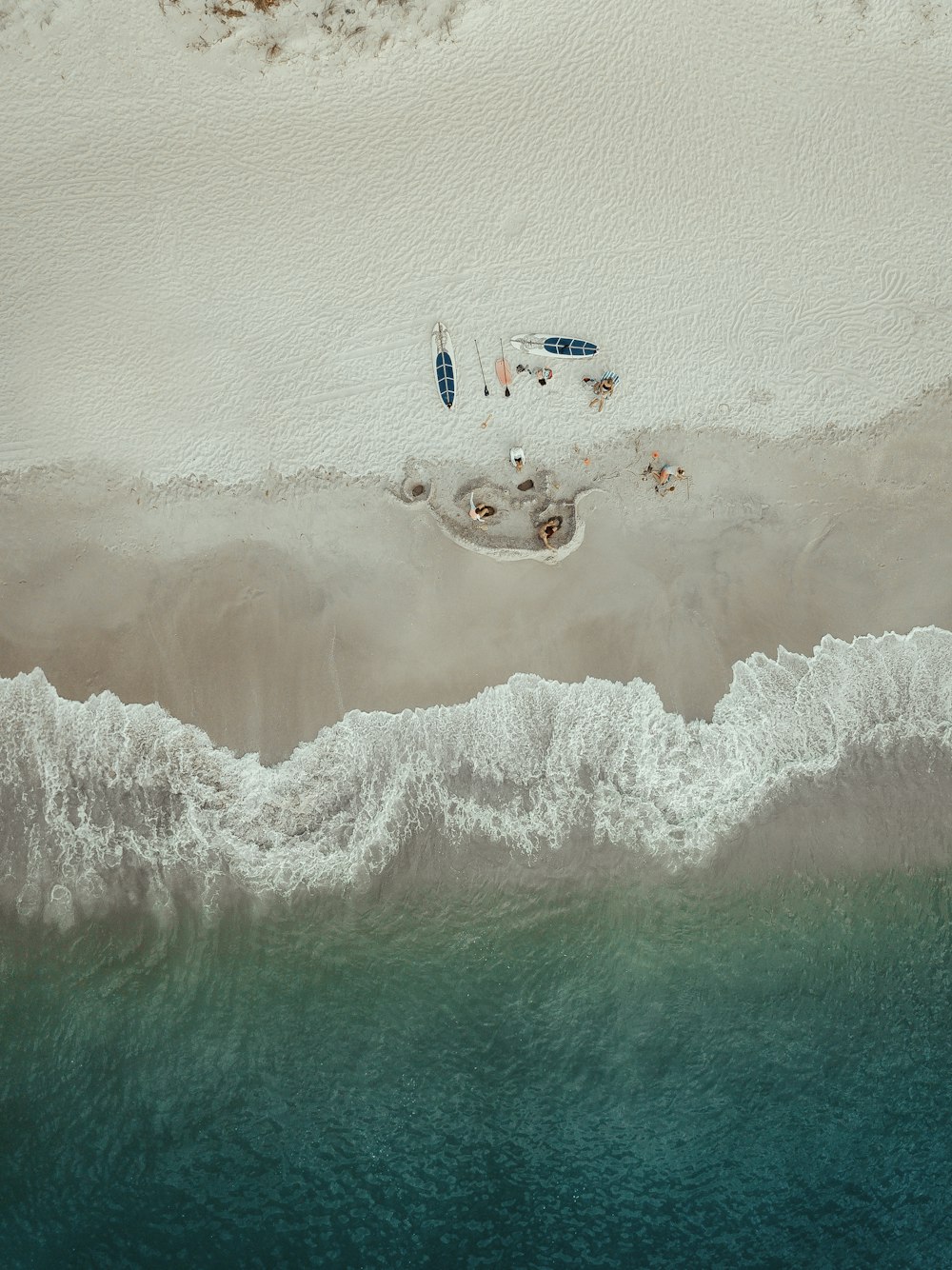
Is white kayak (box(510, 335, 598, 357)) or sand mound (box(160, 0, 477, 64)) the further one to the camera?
white kayak (box(510, 335, 598, 357))

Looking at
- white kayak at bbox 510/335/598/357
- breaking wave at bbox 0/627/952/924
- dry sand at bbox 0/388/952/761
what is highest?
white kayak at bbox 510/335/598/357

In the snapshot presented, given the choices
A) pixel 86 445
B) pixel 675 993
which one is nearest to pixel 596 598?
pixel 675 993

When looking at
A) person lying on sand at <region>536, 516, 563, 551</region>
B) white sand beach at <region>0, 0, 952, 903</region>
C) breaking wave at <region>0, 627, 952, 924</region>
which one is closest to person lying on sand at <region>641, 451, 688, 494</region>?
white sand beach at <region>0, 0, 952, 903</region>

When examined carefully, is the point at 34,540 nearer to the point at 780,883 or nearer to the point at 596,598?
the point at 596,598

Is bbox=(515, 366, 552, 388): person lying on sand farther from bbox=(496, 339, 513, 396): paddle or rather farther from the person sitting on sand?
the person sitting on sand

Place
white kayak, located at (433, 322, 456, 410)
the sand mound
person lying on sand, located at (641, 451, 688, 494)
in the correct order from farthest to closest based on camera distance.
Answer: person lying on sand, located at (641, 451, 688, 494) < white kayak, located at (433, 322, 456, 410) < the sand mound

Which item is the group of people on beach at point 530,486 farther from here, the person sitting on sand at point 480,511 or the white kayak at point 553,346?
the white kayak at point 553,346

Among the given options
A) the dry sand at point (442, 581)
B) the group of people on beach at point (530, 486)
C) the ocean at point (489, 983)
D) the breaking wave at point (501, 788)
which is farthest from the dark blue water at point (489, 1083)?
the group of people on beach at point (530, 486)
